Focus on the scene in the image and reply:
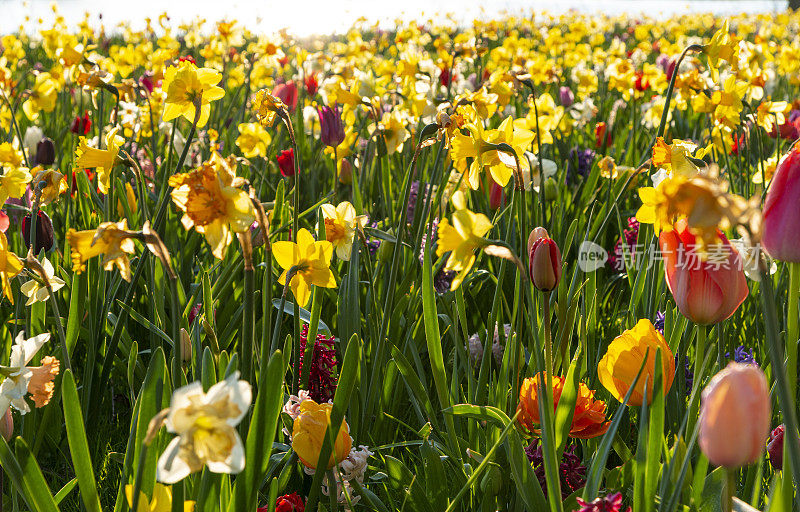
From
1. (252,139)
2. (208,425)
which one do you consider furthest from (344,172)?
(208,425)

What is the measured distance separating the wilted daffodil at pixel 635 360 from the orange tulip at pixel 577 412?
34mm

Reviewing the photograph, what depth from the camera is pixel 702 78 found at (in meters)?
2.10

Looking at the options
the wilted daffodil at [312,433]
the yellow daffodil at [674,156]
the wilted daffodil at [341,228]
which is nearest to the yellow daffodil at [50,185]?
the wilted daffodil at [341,228]

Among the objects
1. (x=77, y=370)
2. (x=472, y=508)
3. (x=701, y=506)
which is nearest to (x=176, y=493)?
(x=472, y=508)

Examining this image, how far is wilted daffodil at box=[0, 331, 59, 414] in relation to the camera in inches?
31.7

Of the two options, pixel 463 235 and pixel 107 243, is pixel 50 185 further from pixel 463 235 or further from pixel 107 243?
pixel 463 235

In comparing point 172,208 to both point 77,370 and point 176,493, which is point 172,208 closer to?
point 77,370

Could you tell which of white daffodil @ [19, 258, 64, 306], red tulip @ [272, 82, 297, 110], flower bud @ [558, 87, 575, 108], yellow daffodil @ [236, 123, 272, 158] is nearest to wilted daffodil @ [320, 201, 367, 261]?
white daffodil @ [19, 258, 64, 306]

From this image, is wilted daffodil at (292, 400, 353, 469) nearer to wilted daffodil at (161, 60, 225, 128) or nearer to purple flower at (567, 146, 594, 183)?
wilted daffodil at (161, 60, 225, 128)

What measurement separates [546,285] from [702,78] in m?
1.47

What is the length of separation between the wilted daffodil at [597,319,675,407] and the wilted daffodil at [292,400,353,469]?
0.35 m

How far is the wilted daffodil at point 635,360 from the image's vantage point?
3.03 feet

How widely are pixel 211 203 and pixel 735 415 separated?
1.56ft

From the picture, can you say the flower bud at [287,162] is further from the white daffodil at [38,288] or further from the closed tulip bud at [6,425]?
the closed tulip bud at [6,425]
